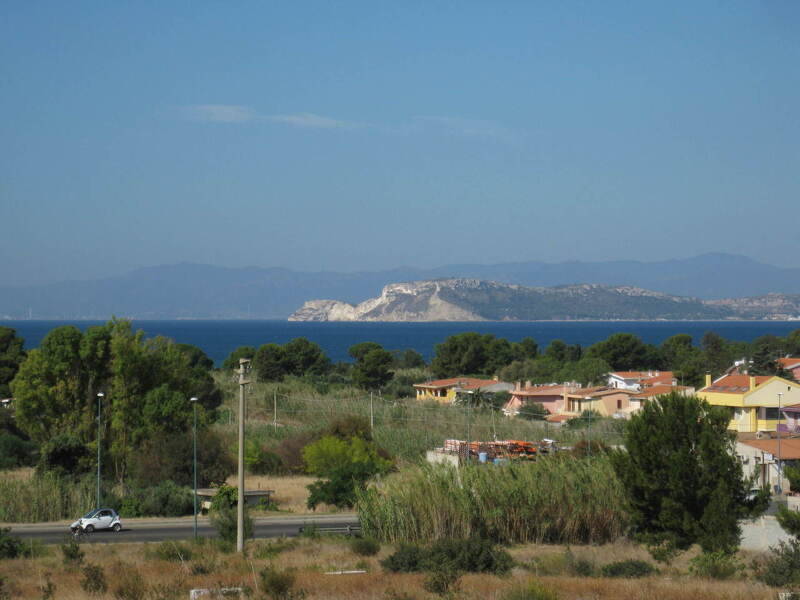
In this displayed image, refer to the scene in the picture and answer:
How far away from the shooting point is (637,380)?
86438 millimetres

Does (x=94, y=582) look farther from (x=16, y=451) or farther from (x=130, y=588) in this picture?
(x=16, y=451)

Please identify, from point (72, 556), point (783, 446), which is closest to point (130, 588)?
point (72, 556)

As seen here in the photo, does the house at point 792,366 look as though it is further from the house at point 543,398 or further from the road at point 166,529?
the road at point 166,529

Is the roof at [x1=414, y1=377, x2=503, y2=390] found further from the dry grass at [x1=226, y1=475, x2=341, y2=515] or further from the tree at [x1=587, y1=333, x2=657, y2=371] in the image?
the dry grass at [x1=226, y1=475, x2=341, y2=515]

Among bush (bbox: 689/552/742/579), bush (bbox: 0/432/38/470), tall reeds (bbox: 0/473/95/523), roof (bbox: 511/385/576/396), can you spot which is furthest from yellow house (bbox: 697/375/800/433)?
bush (bbox: 0/432/38/470)

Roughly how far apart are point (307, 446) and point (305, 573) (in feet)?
105

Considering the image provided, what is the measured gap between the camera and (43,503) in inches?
1490

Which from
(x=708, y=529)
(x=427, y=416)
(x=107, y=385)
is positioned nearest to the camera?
(x=708, y=529)

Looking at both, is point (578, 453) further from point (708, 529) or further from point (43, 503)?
point (43, 503)

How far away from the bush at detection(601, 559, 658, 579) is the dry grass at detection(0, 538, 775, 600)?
1.49 ft

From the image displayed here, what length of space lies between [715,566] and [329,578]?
8879mm

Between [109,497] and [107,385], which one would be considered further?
[107,385]

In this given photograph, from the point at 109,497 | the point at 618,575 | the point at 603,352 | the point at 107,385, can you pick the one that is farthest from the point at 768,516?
the point at 603,352

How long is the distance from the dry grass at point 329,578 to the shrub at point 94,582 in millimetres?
133
